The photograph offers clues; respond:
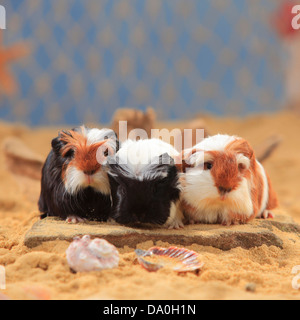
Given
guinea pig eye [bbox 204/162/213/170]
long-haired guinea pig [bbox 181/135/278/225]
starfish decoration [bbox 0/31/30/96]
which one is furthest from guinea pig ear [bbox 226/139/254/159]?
starfish decoration [bbox 0/31/30/96]

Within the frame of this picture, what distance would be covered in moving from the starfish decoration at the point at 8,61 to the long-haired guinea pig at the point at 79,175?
724cm

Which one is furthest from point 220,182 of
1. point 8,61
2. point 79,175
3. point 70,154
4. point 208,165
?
point 8,61

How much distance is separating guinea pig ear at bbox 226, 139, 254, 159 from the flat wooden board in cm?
48

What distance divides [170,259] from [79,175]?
74cm

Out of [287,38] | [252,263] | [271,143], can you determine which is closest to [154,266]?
[252,263]

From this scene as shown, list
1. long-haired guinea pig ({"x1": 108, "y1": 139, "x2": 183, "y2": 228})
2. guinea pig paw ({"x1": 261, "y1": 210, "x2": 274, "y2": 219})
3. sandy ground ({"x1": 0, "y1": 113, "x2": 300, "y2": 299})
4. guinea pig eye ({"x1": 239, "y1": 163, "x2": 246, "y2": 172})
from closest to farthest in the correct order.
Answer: sandy ground ({"x1": 0, "y1": 113, "x2": 300, "y2": 299}), long-haired guinea pig ({"x1": 108, "y1": 139, "x2": 183, "y2": 228}), guinea pig eye ({"x1": 239, "y1": 163, "x2": 246, "y2": 172}), guinea pig paw ({"x1": 261, "y1": 210, "x2": 274, "y2": 219})

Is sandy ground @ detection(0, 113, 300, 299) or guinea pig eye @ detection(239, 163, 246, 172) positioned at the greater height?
guinea pig eye @ detection(239, 163, 246, 172)

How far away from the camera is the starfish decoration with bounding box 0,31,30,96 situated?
366 inches

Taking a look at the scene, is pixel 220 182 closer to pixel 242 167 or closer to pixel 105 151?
pixel 242 167

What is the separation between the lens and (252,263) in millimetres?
2412

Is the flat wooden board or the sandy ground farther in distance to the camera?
the flat wooden board

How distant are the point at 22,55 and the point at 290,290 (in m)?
9.02

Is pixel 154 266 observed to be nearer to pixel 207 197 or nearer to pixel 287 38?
pixel 207 197

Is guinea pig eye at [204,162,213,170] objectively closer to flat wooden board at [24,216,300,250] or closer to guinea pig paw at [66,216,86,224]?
flat wooden board at [24,216,300,250]
